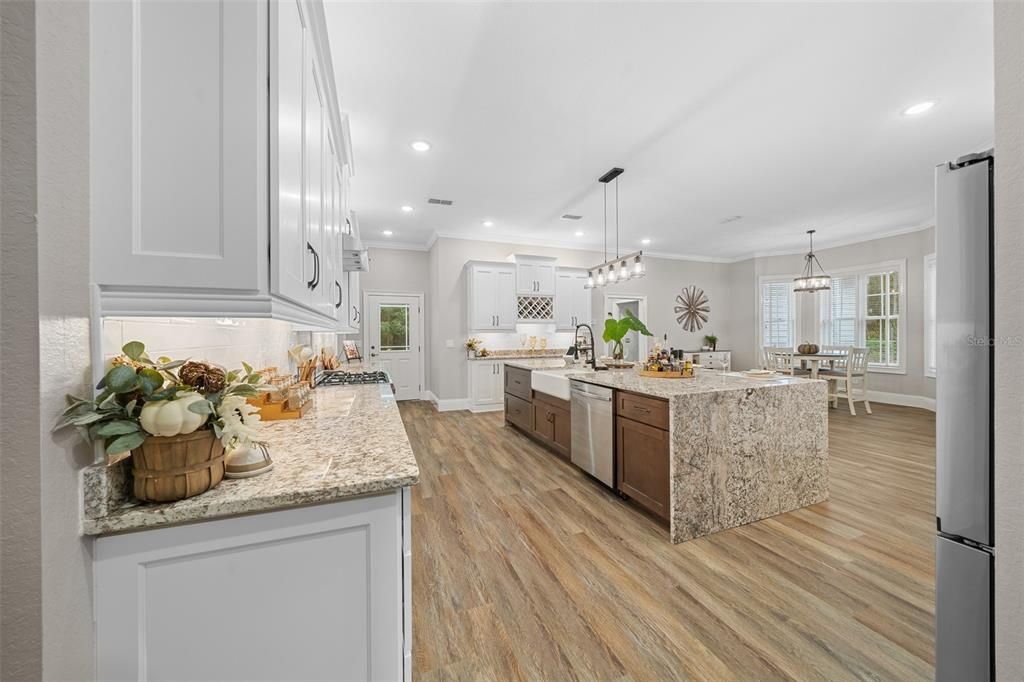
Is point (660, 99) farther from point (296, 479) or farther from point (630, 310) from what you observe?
point (630, 310)

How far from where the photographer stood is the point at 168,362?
2.92 feet

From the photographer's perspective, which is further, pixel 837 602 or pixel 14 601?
pixel 837 602

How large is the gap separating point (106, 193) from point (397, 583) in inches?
41.4

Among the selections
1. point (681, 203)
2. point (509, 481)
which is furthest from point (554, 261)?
point (509, 481)

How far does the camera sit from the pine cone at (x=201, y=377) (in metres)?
0.85

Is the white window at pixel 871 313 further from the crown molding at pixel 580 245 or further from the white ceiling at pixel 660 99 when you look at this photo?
the white ceiling at pixel 660 99

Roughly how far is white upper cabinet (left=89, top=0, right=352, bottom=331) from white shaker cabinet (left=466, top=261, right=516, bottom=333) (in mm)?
5047

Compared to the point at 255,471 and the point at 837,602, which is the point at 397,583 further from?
the point at 837,602

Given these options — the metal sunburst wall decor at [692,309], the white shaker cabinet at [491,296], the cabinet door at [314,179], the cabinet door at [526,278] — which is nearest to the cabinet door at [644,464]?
the cabinet door at [314,179]

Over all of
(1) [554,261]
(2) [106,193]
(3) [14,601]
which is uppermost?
(1) [554,261]

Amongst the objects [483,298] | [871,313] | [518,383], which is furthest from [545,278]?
[871,313]

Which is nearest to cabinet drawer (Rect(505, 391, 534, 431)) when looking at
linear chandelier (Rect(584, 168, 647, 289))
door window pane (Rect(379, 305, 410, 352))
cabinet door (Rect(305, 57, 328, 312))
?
linear chandelier (Rect(584, 168, 647, 289))

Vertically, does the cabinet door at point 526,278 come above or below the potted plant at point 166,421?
above

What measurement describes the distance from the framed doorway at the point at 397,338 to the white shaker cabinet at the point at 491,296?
1.32m
